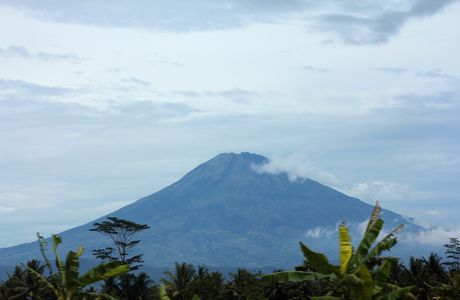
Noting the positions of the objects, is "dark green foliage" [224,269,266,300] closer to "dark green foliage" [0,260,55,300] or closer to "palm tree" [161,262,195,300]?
"palm tree" [161,262,195,300]

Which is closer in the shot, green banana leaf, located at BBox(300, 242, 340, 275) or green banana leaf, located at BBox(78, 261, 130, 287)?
green banana leaf, located at BBox(300, 242, 340, 275)

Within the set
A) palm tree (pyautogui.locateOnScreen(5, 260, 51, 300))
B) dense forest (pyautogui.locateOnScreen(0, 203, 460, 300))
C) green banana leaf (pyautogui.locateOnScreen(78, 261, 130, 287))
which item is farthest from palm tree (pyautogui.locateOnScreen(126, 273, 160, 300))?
green banana leaf (pyautogui.locateOnScreen(78, 261, 130, 287))

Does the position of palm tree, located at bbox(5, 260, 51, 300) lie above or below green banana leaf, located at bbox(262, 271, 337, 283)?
above

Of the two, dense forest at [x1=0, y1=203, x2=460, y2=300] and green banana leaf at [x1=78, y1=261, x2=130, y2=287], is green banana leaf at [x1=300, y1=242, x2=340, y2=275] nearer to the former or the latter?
dense forest at [x1=0, y1=203, x2=460, y2=300]

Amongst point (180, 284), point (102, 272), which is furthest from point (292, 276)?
point (180, 284)

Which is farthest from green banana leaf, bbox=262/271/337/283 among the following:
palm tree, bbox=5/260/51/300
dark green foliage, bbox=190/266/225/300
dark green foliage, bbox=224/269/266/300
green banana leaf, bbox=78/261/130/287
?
palm tree, bbox=5/260/51/300

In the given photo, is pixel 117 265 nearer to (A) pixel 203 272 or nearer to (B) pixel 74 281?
(B) pixel 74 281

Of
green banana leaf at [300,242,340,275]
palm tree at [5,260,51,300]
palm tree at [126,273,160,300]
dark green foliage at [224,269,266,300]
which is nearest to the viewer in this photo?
green banana leaf at [300,242,340,275]

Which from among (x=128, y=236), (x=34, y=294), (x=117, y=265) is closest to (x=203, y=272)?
(x=128, y=236)

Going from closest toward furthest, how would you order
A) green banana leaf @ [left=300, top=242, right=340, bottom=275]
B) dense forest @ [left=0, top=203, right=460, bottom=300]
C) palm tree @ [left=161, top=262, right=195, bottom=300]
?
1. green banana leaf @ [left=300, top=242, right=340, bottom=275]
2. dense forest @ [left=0, top=203, right=460, bottom=300]
3. palm tree @ [left=161, top=262, right=195, bottom=300]

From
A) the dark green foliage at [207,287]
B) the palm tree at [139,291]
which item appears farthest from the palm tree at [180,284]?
the palm tree at [139,291]

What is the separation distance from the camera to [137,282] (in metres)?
80.4

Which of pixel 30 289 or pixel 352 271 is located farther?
pixel 30 289

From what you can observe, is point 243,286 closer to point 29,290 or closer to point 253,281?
point 253,281
